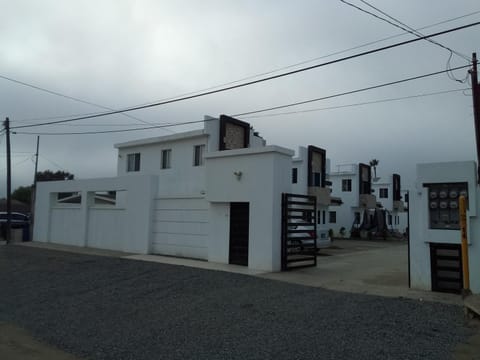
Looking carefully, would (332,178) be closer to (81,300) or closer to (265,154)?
(265,154)

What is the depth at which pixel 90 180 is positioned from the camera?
69.5ft

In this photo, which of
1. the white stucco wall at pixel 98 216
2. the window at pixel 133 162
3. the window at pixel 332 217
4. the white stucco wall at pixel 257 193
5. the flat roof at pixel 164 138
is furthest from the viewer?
the window at pixel 332 217

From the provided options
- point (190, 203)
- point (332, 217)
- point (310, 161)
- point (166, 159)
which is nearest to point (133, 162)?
point (166, 159)

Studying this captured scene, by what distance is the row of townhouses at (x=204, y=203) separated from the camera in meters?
13.6

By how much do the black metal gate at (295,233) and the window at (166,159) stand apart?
448 inches

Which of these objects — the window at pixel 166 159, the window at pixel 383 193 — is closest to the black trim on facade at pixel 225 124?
the window at pixel 166 159

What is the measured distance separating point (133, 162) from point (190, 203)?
461 inches

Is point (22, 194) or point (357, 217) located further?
point (22, 194)

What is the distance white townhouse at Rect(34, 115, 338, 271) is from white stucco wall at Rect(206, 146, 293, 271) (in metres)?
0.03

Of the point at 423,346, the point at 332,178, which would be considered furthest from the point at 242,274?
the point at 332,178

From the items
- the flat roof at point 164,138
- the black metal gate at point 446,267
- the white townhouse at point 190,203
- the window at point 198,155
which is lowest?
the black metal gate at point 446,267

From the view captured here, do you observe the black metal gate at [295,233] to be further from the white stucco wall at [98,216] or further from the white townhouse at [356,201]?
the white townhouse at [356,201]

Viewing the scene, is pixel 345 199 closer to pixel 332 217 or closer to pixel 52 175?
pixel 332 217

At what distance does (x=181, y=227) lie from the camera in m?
16.6
